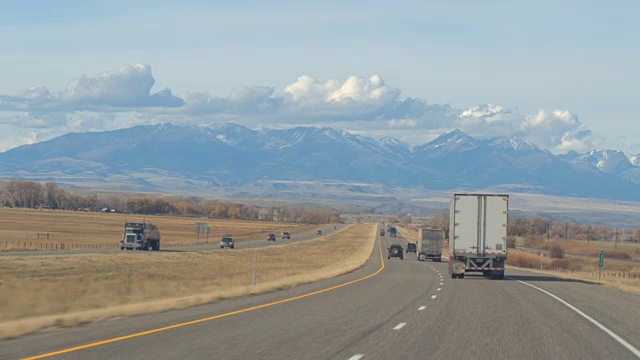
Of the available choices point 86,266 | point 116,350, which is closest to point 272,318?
point 116,350

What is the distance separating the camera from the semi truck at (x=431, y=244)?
8050 cm

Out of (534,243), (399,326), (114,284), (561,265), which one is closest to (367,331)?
(399,326)

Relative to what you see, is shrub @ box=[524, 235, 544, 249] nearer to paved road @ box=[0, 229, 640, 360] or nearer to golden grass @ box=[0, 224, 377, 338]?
golden grass @ box=[0, 224, 377, 338]

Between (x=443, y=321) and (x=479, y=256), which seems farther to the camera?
(x=479, y=256)

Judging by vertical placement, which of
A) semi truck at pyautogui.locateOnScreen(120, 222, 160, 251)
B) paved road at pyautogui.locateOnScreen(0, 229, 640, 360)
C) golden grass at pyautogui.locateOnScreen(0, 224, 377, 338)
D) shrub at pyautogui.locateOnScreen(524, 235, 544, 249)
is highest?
shrub at pyautogui.locateOnScreen(524, 235, 544, 249)

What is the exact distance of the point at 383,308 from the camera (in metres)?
24.8

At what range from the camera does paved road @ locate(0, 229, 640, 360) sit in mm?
15227

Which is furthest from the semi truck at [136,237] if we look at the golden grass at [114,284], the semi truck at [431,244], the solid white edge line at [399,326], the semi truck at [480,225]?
the solid white edge line at [399,326]

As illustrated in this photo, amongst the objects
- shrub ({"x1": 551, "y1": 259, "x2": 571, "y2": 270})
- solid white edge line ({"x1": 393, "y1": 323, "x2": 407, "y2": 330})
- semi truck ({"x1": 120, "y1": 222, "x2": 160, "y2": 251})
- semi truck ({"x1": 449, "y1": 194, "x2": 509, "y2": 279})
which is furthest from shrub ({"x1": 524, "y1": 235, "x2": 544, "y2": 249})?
solid white edge line ({"x1": 393, "y1": 323, "x2": 407, "y2": 330})

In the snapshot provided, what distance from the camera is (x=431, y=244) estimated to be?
8094 centimetres

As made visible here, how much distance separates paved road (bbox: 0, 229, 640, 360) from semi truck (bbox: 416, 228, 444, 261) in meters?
50.6

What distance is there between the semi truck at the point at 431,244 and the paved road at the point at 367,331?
50564mm

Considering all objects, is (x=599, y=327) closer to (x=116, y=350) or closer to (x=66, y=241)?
(x=116, y=350)

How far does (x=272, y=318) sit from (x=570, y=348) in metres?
7.01
